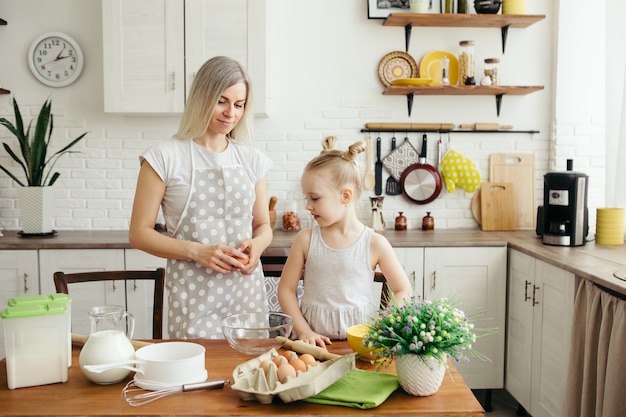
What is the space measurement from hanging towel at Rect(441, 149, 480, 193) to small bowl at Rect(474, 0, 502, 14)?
889 mm

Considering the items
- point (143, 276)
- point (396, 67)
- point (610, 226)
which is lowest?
point (143, 276)

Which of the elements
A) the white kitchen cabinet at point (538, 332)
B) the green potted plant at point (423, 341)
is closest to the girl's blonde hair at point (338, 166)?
the green potted plant at point (423, 341)

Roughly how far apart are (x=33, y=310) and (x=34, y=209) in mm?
2438

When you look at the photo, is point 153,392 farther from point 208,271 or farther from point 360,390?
point 208,271

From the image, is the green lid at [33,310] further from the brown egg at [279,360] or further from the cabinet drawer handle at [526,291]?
the cabinet drawer handle at [526,291]

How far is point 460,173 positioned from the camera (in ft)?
13.1

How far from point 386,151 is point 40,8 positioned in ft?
7.95

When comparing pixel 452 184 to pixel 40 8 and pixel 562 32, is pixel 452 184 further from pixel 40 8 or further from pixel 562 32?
pixel 40 8

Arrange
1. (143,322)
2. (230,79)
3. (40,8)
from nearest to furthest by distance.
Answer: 1. (230,79)
2. (143,322)
3. (40,8)

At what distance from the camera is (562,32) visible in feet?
13.1

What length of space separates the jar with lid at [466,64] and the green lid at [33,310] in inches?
119

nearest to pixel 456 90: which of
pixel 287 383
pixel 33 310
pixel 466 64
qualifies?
pixel 466 64

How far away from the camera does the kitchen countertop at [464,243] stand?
2.77 m

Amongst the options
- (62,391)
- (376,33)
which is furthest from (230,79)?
(376,33)
